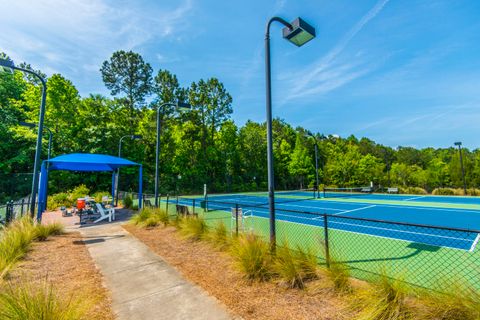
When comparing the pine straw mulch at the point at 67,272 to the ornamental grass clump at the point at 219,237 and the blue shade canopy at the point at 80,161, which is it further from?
the blue shade canopy at the point at 80,161

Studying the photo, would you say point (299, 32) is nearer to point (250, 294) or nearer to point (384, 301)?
point (384, 301)

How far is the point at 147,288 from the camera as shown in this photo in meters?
4.27

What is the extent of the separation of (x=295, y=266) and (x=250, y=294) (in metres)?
1.03

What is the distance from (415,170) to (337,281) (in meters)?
66.3

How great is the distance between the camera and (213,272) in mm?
5039

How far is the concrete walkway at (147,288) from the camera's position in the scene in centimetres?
346

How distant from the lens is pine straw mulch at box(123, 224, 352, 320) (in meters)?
3.42

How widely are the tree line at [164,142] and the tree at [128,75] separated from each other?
0.14 meters

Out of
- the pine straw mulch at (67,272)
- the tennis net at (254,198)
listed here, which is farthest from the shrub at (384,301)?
the tennis net at (254,198)

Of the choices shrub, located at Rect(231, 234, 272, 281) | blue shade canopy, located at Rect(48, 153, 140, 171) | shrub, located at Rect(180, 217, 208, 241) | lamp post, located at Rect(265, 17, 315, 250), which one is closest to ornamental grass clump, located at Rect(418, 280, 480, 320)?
shrub, located at Rect(231, 234, 272, 281)

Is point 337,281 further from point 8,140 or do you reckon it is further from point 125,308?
point 8,140

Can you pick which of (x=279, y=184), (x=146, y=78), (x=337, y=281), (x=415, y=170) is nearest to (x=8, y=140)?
(x=146, y=78)

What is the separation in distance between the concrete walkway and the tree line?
13.4 metres

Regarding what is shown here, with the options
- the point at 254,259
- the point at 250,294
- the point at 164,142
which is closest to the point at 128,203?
the point at 254,259
